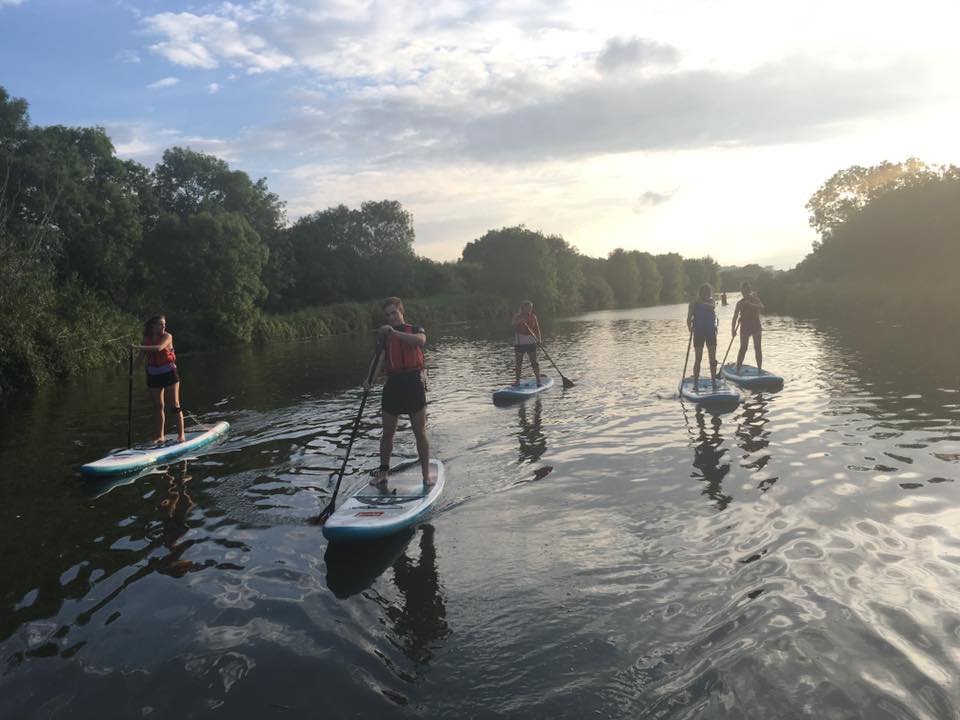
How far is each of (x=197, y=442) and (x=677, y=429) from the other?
30.7ft

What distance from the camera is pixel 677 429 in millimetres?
12367

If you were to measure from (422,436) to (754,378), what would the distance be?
11240 millimetres

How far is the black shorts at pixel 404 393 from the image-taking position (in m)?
8.28

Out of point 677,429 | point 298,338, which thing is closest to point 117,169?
point 298,338

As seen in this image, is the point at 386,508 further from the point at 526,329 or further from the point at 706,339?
the point at 706,339

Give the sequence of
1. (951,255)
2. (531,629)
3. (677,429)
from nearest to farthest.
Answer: (531,629)
(677,429)
(951,255)

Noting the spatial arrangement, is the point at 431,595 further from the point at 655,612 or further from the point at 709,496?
the point at 709,496

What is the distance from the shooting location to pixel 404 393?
828cm

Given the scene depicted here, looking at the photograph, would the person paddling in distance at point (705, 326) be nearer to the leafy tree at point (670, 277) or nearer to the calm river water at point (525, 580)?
the calm river water at point (525, 580)

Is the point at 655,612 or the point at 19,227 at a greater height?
the point at 19,227

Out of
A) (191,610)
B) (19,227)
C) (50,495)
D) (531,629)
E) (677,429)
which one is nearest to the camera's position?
(531,629)

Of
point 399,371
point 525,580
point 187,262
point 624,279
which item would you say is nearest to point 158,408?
point 399,371

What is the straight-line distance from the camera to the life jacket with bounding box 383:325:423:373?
Result: 8.14 meters

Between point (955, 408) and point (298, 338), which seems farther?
point (298, 338)
